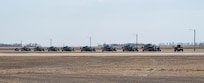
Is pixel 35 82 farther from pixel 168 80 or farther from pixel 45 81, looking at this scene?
pixel 168 80

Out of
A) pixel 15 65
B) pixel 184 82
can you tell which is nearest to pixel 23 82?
pixel 184 82

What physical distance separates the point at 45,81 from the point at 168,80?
6857mm

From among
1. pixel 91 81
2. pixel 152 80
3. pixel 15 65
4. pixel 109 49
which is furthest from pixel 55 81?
pixel 109 49

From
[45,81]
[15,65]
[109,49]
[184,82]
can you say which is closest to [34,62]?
[15,65]

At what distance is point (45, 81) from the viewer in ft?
85.1

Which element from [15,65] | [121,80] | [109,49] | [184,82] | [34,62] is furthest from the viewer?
[109,49]

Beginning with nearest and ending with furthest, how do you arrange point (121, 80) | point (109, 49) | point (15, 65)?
1. point (121, 80)
2. point (15, 65)
3. point (109, 49)

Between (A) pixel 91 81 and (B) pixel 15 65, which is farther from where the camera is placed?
(B) pixel 15 65

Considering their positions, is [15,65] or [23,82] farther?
[15,65]

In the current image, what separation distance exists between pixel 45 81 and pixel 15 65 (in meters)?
24.4

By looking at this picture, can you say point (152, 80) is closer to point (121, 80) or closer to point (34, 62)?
point (121, 80)

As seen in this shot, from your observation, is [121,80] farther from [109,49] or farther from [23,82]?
[109,49]

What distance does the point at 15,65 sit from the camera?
163ft

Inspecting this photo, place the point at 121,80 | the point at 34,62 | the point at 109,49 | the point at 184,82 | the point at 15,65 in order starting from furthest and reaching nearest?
1. the point at 109,49
2. the point at 34,62
3. the point at 15,65
4. the point at 121,80
5. the point at 184,82
